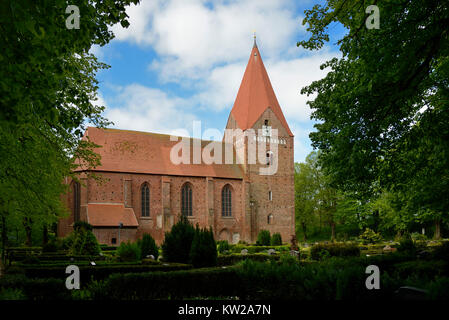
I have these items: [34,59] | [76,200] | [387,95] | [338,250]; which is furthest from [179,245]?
[76,200]

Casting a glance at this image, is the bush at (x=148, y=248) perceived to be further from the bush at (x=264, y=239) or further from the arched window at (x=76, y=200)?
the bush at (x=264, y=239)

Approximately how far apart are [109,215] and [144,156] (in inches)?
277

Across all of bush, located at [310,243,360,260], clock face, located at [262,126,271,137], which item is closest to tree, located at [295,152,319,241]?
clock face, located at [262,126,271,137]

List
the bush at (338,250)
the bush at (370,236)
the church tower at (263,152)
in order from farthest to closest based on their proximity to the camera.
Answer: the church tower at (263,152) < the bush at (370,236) < the bush at (338,250)

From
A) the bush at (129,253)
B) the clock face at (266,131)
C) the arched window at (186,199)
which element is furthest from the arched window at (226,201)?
the bush at (129,253)

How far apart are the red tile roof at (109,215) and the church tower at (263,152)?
12.0 meters

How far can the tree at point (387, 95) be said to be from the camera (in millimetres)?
7812

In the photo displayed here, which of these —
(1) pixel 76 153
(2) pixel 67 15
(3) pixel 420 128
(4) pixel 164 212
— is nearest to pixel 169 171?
(4) pixel 164 212

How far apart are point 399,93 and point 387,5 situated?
1.90 meters

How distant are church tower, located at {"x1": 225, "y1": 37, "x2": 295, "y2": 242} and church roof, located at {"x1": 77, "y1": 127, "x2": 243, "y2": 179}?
7.60 feet

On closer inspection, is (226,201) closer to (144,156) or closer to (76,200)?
(144,156)

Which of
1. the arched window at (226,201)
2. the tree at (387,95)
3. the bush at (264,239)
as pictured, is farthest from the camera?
the arched window at (226,201)
